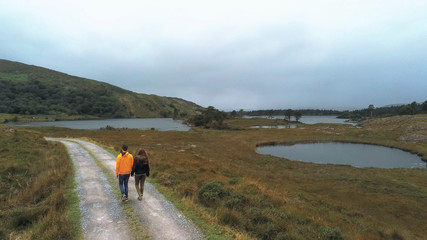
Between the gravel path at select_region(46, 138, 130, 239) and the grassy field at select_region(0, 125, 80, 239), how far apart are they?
1.25 ft

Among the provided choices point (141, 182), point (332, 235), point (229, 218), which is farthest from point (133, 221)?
point (332, 235)

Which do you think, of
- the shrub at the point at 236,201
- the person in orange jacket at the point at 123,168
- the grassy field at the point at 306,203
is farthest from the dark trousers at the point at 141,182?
the shrub at the point at 236,201

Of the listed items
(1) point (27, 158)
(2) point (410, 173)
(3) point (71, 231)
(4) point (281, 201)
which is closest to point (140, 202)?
(3) point (71, 231)

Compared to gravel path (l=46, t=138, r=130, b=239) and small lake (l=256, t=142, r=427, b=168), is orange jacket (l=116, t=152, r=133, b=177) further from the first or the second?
small lake (l=256, t=142, r=427, b=168)

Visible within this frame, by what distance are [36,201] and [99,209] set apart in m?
4.87

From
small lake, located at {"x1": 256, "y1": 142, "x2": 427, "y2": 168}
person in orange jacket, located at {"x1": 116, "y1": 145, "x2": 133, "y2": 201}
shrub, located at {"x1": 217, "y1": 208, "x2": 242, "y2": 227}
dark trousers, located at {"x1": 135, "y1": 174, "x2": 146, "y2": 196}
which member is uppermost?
person in orange jacket, located at {"x1": 116, "y1": 145, "x2": 133, "y2": 201}

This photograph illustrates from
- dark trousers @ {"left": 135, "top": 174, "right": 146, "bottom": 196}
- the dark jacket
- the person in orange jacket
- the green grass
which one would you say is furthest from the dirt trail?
the dark jacket

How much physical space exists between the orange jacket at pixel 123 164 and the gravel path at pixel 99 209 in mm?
1639

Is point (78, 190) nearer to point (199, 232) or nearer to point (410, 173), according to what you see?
point (199, 232)

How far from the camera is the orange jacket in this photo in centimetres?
1187

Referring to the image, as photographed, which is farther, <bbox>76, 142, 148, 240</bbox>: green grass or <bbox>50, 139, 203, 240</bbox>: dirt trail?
<bbox>50, 139, 203, 240</bbox>: dirt trail

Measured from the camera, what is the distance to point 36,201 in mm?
12469

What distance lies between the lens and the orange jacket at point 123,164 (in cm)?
1187

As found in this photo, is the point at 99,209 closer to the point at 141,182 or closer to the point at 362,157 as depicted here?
the point at 141,182
